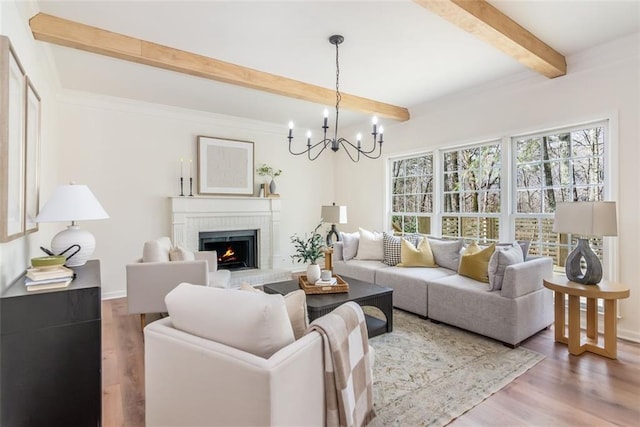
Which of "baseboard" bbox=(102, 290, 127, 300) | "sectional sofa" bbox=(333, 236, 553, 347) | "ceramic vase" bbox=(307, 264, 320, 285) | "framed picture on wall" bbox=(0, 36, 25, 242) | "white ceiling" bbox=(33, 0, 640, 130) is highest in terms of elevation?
"white ceiling" bbox=(33, 0, 640, 130)

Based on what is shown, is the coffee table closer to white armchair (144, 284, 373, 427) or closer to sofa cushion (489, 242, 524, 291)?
sofa cushion (489, 242, 524, 291)

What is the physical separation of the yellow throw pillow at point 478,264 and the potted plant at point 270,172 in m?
3.24

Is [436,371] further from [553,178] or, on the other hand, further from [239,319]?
[553,178]

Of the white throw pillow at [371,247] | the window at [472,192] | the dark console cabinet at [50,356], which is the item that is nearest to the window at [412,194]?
the window at [472,192]

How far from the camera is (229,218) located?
5.24 metres

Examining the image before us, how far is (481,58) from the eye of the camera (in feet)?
11.0

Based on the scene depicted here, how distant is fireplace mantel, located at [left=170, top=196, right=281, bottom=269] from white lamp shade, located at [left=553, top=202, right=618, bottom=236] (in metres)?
4.04

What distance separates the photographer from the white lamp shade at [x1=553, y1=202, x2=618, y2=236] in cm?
257

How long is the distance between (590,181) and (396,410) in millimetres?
3089

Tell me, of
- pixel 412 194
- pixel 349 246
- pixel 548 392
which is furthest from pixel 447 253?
pixel 548 392


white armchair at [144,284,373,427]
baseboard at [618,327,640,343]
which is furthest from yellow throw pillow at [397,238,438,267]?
white armchair at [144,284,373,427]

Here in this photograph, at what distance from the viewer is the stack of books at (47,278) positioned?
178cm

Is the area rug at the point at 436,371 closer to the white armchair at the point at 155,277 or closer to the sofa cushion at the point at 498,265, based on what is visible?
the sofa cushion at the point at 498,265

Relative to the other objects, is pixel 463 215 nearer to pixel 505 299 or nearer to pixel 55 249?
pixel 505 299
